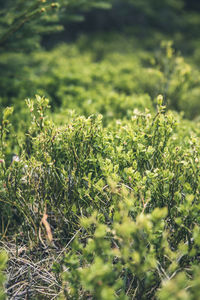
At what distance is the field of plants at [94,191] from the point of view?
1172 millimetres

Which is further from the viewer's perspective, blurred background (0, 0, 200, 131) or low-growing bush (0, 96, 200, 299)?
blurred background (0, 0, 200, 131)

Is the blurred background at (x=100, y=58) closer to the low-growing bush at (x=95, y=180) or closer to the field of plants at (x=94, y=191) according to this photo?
the field of plants at (x=94, y=191)

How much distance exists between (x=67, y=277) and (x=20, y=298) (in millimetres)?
475

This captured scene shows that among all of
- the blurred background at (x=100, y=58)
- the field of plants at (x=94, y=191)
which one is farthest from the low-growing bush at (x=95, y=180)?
the blurred background at (x=100, y=58)

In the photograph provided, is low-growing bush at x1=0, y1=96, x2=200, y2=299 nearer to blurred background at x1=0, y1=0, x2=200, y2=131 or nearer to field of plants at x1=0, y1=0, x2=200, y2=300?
field of plants at x1=0, y1=0, x2=200, y2=300

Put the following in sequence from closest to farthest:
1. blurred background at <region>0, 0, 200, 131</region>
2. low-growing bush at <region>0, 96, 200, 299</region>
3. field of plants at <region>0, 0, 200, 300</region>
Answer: field of plants at <region>0, 0, 200, 300</region>, low-growing bush at <region>0, 96, 200, 299</region>, blurred background at <region>0, 0, 200, 131</region>

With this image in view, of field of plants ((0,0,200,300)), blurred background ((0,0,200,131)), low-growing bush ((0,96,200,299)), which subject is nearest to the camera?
field of plants ((0,0,200,300))

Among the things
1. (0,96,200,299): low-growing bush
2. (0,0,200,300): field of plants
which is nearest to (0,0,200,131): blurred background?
(0,0,200,300): field of plants

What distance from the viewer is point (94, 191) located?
5.25 ft

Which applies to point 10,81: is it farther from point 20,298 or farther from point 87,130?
point 20,298

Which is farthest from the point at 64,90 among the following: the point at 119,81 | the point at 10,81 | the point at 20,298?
the point at 20,298

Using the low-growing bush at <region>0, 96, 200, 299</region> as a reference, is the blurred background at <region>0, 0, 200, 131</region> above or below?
above

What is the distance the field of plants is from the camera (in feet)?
3.84

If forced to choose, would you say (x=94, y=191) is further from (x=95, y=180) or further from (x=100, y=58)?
(x=100, y=58)
